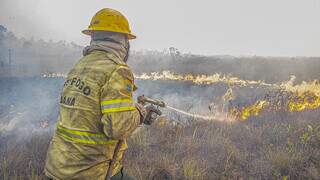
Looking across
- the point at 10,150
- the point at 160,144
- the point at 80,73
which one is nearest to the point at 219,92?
the point at 160,144

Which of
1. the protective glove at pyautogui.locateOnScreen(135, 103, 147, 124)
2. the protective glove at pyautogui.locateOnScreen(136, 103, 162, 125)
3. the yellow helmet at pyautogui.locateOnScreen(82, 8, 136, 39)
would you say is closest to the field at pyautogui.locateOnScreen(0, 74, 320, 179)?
the protective glove at pyautogui.locateOnScreen(136, 103, 162, 125)

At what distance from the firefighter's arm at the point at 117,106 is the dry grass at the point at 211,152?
2.51 meters

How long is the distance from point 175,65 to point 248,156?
20237mm

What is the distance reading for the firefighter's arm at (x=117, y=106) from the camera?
2801 millimetres

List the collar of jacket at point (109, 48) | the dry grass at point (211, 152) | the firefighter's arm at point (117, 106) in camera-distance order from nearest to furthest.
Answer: the firefighter's arm at point (117, 106)
the collar of jacket at point (109, 48)
the dry grass at point (211, 152)

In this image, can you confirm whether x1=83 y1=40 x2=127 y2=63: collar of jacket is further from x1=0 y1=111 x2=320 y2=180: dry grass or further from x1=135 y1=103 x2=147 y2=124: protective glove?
x1=0 y1=111 x2=320 y2=180: dry grass

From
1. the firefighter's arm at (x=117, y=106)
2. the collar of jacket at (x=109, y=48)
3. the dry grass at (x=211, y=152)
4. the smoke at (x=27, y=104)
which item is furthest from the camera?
the smoke at (x=27, y=104)

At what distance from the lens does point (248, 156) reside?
6.58 meters

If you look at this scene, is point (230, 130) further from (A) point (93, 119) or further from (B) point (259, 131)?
(A) point (93, 119)

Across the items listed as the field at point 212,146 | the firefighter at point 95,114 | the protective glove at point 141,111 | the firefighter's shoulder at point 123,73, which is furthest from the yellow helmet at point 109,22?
the field at point 212,146

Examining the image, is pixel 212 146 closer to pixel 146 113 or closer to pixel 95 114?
pixel 146 113

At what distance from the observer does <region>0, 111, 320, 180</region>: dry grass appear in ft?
18.5

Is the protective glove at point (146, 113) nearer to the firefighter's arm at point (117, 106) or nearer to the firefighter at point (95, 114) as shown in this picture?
the firefighter at point (95, 114)

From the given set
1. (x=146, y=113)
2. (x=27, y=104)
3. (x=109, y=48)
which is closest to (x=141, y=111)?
(x=146, y=113)
